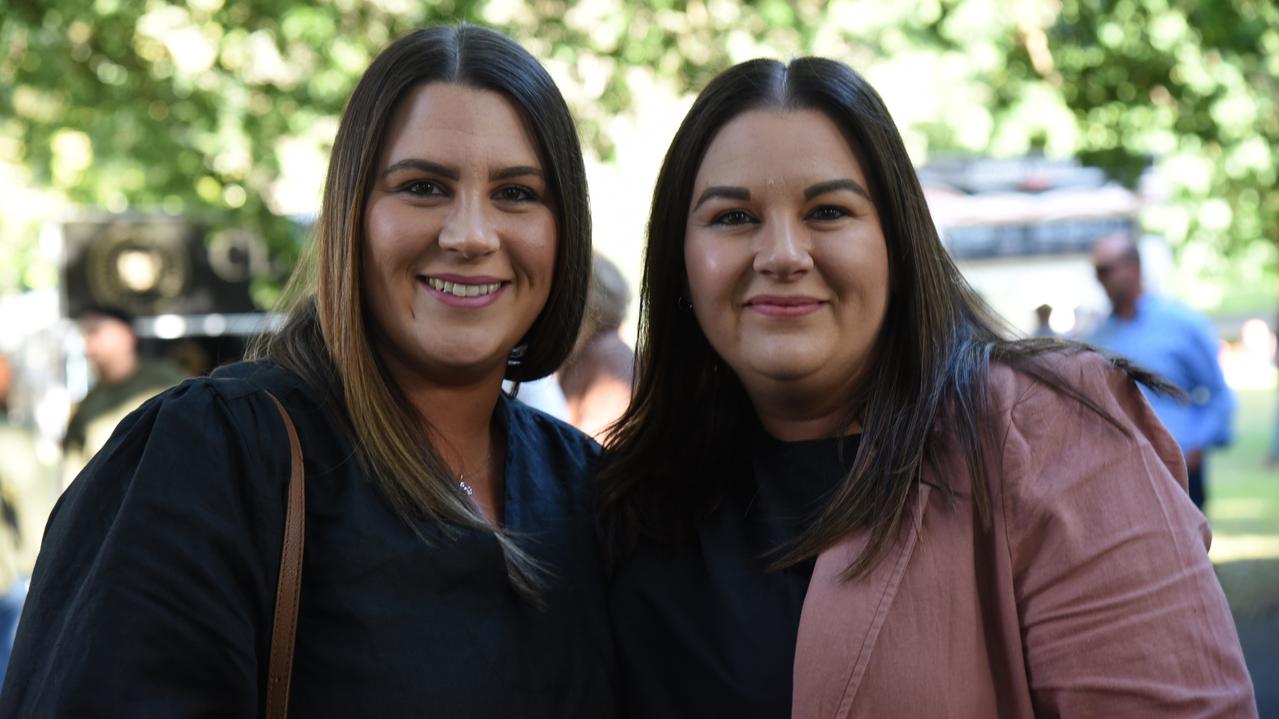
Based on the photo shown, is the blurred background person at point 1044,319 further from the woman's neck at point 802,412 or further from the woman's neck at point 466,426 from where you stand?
the woman's neck at point 466,426

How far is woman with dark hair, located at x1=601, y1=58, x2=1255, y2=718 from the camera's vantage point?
92.3 inches

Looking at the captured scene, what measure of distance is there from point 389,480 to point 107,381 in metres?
5.58

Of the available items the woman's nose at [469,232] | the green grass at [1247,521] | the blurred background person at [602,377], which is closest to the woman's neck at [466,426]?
the woman's nose at [469,232]

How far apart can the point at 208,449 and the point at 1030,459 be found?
1309 mm

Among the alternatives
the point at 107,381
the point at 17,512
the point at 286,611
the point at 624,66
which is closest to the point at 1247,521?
the point at 624,66

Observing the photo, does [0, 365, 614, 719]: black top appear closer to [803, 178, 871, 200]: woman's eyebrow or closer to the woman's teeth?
the woman's teeth

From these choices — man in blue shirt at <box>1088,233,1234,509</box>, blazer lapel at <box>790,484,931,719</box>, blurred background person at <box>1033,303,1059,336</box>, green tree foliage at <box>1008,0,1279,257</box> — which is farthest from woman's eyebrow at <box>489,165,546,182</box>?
blurred background person at <box>1033,303,1059,336</box>

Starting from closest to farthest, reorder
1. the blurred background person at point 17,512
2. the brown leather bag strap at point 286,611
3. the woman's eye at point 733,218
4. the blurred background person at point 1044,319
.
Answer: the brown leather bag strap at point 286,611 < the woman's eye at point 733,218 < the blurred background person at point 17,512 < the blurred background person at point 1044,319

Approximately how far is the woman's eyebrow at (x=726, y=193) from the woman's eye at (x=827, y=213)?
122 mm

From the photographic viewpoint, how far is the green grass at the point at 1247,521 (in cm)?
1050

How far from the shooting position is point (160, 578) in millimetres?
2152

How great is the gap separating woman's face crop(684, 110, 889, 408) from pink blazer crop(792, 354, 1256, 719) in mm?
332

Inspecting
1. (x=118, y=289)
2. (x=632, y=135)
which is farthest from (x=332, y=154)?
(x=118, y=289)

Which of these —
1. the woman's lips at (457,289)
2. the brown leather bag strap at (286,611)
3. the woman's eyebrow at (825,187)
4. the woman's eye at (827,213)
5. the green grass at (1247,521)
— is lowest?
the green grass at (1247,521)
